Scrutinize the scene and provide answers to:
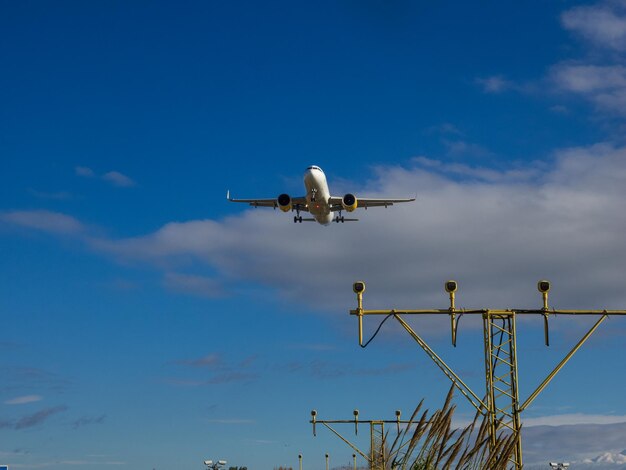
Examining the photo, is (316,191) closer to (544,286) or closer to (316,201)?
(316,201)

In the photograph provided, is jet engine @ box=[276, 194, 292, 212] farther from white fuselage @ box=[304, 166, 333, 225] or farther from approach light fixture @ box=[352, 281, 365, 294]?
approach light fixture @ box=[352, 281, 365, 294]

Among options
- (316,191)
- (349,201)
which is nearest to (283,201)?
(316,191)

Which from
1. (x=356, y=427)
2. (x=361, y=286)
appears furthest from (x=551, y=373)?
(x=356, y=427)

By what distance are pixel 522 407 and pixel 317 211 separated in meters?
62.7

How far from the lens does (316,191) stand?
269 ft

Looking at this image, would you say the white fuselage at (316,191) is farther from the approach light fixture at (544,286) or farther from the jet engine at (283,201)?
the approach light fixture at (544,286)

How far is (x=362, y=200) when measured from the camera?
90.7 meters

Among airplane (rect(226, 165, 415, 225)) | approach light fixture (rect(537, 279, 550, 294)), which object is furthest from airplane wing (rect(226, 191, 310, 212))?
approach light fixture (rect(537, 279, 550, 294))

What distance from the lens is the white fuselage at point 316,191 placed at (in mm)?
81750

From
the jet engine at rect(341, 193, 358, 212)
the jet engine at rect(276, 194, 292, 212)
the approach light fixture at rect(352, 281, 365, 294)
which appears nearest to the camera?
the approach light fixture at rect(352, 281, 365, 294)

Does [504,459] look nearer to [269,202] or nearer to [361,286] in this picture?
[361,286]

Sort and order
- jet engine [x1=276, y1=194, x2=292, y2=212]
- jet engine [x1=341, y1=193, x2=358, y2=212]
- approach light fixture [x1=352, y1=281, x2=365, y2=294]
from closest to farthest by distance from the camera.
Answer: approach light fixture [x1=352, y1=281, x2=365, y2=294]
jet engine [x1=276, y1=194, x2=292, y2=212]
jet engine [x1=341, y1=193, x2=358, y2=212]

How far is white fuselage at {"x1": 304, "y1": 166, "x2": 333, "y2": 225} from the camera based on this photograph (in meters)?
81.8

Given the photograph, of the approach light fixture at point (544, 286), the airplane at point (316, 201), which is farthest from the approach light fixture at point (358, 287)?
the airplane at point (316, 201)
